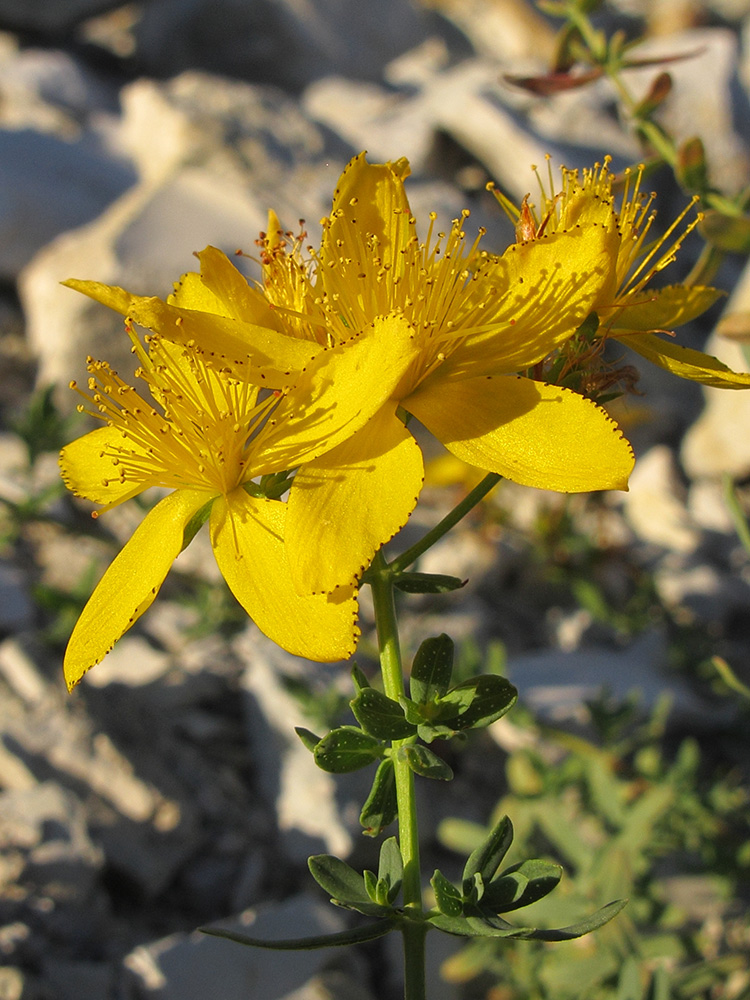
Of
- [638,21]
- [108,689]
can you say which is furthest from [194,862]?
[638,21]

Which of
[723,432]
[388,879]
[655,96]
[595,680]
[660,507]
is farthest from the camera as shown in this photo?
[723,432]

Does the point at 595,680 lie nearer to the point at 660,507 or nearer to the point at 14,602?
the point at 660,507

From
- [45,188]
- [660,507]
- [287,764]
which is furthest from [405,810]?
[45,188]

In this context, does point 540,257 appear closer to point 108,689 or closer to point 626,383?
point 626,383

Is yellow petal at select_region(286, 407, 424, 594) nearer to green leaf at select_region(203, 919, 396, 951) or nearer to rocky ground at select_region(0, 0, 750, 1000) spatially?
green leaf at select_region(203, 919, 396, 951)

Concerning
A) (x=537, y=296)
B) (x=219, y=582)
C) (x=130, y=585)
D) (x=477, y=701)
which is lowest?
(x=219, y=582)

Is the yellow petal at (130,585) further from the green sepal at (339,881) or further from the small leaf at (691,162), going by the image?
the small leaf at (691,162)

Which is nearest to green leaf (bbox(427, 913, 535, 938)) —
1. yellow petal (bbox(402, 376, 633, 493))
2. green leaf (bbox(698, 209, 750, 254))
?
yellow petal (bbox(402, 376, 633, 493))
